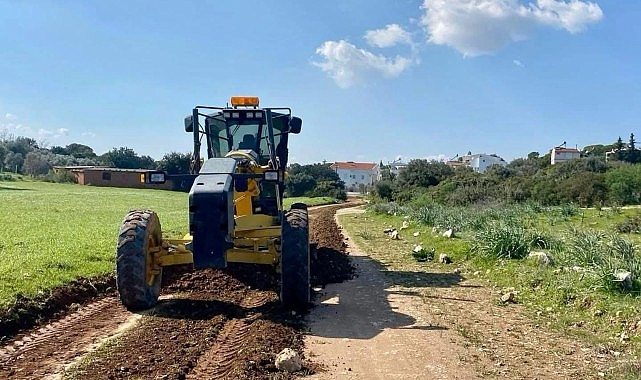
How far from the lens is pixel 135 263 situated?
27.0ft

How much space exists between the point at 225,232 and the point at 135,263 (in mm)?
1419

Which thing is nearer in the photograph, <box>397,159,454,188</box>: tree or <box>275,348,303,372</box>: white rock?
<box>275,348,303,372</box>: white rock

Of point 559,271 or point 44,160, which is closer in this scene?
point 559,271

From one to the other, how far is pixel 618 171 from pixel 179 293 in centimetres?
3600

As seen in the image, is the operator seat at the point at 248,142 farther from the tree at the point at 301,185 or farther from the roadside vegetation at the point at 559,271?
the tree at the point at 301,185

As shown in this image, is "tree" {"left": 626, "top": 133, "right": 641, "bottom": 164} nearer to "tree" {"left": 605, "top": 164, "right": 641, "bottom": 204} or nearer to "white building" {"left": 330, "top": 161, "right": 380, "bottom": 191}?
"tree" {"left": 605, "top": 164, "right": 641, "bottom": 204}

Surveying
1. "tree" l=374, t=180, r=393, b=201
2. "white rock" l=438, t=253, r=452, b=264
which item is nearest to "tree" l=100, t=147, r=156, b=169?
"tree" l=374, t=180, r=393, b=201

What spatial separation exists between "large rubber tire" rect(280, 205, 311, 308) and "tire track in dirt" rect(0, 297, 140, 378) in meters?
2.05

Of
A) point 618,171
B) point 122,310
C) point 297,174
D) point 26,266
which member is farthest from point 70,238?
point 297,174

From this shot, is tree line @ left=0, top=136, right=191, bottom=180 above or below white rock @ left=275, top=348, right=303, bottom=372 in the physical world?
above

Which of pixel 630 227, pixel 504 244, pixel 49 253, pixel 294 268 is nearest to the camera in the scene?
pixel 294 268

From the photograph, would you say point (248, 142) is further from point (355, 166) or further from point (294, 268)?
point (355, 166)

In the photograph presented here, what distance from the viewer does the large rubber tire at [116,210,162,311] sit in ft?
27.1

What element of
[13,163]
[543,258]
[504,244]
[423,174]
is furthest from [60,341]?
[13,163]
